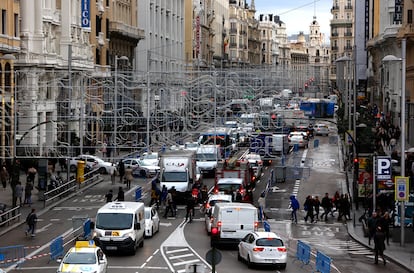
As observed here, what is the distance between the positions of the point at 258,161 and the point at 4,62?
684 inches

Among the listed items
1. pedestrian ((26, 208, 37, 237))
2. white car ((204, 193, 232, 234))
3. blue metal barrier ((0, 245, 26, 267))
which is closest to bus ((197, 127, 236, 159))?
white car ((204, 193, 232, 234))

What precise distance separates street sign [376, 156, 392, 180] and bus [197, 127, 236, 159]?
944 inches

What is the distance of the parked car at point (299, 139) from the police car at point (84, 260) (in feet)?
183

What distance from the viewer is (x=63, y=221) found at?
46.9 m

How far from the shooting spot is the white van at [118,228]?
35812 mm

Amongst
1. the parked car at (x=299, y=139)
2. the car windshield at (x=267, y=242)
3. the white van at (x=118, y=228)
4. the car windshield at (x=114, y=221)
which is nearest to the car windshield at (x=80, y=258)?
the white van at (x=118, y=228)

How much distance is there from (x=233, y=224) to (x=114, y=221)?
14.1 ft

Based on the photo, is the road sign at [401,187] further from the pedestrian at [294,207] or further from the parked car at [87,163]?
the parked car at [87,163]

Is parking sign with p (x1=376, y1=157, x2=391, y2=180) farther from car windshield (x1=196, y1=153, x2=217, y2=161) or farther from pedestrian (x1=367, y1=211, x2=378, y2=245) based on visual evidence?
car windshield (x1=196, y1=153, x2=217, y2=161)

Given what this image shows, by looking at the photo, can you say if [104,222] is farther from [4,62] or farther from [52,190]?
[4,62]

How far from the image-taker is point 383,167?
4409 centimetres

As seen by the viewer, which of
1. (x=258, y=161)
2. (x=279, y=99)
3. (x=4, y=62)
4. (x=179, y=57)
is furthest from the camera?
(x=179, y=57)

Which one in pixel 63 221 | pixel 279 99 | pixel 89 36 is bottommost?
pixel 63 221

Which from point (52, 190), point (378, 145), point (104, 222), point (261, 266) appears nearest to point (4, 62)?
point (52, 190)
